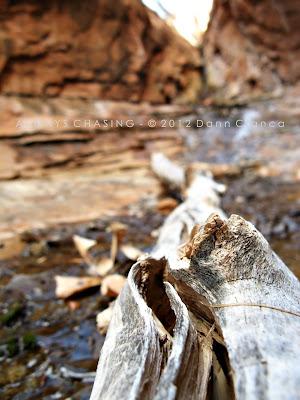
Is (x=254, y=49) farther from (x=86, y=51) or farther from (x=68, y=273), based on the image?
(x=68, y=273)

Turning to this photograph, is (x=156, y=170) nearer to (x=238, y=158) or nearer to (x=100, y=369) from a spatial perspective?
(x=238, y=158)

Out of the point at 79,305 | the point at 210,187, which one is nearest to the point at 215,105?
the point at 210,187

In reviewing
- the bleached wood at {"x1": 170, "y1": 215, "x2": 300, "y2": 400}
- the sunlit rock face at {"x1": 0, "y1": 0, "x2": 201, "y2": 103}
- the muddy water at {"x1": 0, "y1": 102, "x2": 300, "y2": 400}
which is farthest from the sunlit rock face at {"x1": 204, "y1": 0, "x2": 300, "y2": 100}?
the bleached wood at {"x1": 170, "y1": 215, "x2": 300, "y2": 400}

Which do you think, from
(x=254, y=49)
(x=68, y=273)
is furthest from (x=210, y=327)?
(x=254, y=49)

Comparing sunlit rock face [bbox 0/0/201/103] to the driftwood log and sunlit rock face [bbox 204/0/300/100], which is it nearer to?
sunlit rock face [bbox 204/0/300/100]

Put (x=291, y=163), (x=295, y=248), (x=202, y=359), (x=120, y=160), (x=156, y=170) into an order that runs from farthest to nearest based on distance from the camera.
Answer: (x=120, y=160)
(x=291, y=163)
(x=156, y=170)
(x=295, y=248)
(x=202, y=359)

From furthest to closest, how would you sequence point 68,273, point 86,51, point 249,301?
point 86,51 < point 68,273 < point 249,301
